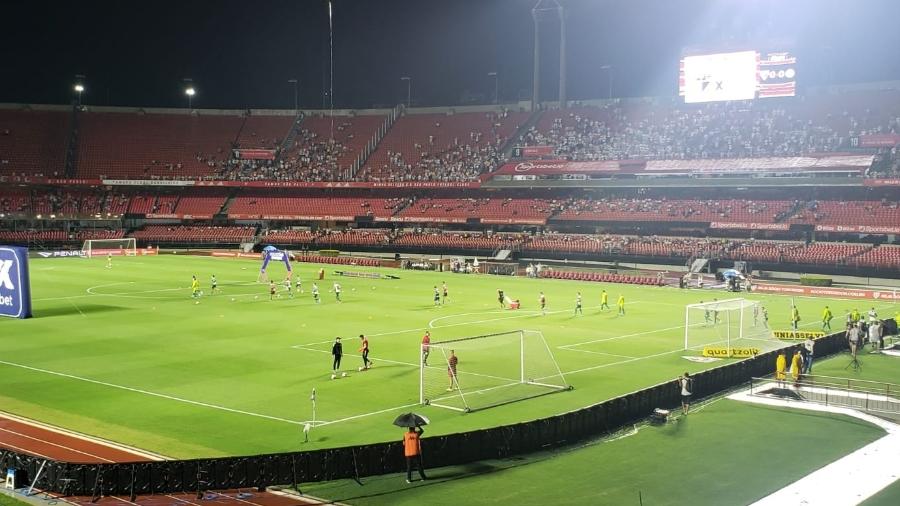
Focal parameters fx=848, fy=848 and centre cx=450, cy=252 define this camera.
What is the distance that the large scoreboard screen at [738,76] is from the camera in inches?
3137

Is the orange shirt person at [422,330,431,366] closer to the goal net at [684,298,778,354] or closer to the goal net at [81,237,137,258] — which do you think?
the goal net at [684,298,778,354]

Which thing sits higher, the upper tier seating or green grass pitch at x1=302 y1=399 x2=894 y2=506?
the upper tier seating

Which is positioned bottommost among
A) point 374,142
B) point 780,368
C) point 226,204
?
point 780,368

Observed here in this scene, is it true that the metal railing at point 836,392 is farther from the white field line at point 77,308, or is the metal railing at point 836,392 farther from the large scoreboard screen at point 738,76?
the large scoreboard screen at point 738,76

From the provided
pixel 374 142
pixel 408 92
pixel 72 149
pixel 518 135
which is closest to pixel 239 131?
pixel 374 142

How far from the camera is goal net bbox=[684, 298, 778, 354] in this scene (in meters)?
37.5

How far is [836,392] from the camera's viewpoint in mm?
28469

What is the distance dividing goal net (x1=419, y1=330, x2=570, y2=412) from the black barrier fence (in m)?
4.47

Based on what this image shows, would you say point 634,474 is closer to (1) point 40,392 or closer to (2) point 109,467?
(2) point 109,467

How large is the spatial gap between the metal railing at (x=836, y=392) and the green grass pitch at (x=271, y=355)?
147 inches

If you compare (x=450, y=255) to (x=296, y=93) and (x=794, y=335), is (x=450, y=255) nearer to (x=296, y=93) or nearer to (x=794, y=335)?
(x=296, y=93)

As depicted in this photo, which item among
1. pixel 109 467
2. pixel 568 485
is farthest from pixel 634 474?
pixel 109 467

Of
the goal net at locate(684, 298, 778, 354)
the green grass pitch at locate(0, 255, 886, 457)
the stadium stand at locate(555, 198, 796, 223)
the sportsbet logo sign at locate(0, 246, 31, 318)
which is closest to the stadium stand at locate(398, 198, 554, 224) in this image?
the stadium stand at locate(555, 198, 796, 223)

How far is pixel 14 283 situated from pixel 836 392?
3733cm
